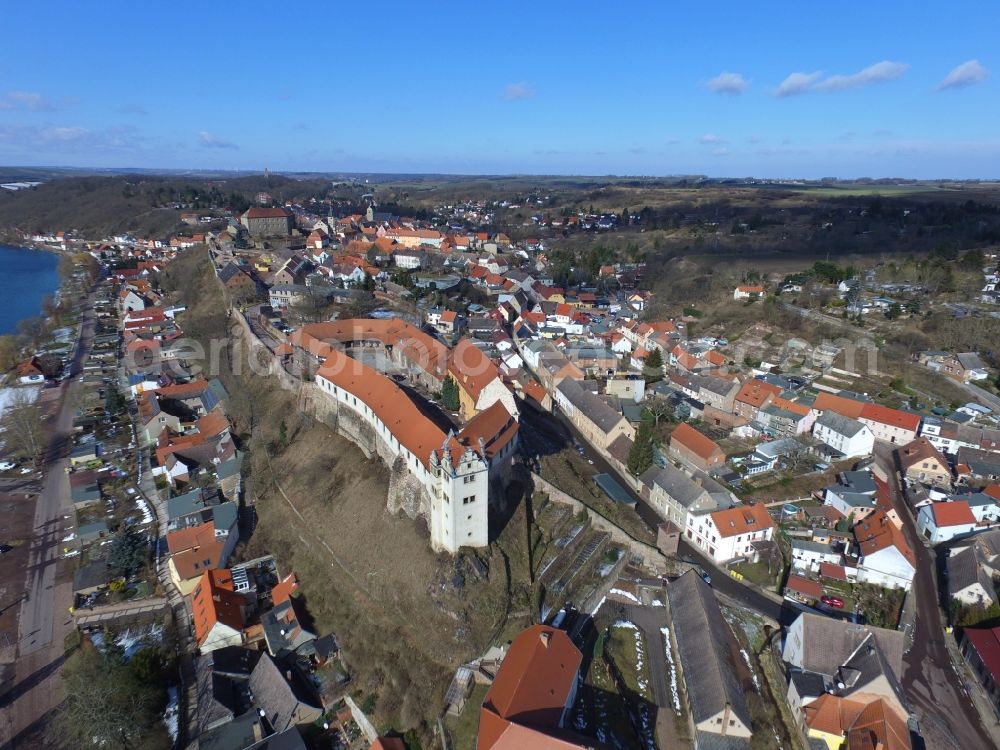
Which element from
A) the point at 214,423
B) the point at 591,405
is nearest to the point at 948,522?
the point at 591,405

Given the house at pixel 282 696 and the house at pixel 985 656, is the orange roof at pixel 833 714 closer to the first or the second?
the house at pixel 985 656

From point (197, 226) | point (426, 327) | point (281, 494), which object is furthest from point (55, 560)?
point (197, 226)

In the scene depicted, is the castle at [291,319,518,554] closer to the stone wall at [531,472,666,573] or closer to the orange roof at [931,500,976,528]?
the stone wall at [531,472,666,573]

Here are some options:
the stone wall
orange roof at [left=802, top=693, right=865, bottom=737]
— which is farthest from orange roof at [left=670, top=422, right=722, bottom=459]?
orange roof at [left=802, top=693, right=865, bottom=737]

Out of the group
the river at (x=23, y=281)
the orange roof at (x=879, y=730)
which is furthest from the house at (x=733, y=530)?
the river at (x=23, y=281)

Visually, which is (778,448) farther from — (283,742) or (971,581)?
(283,742)
